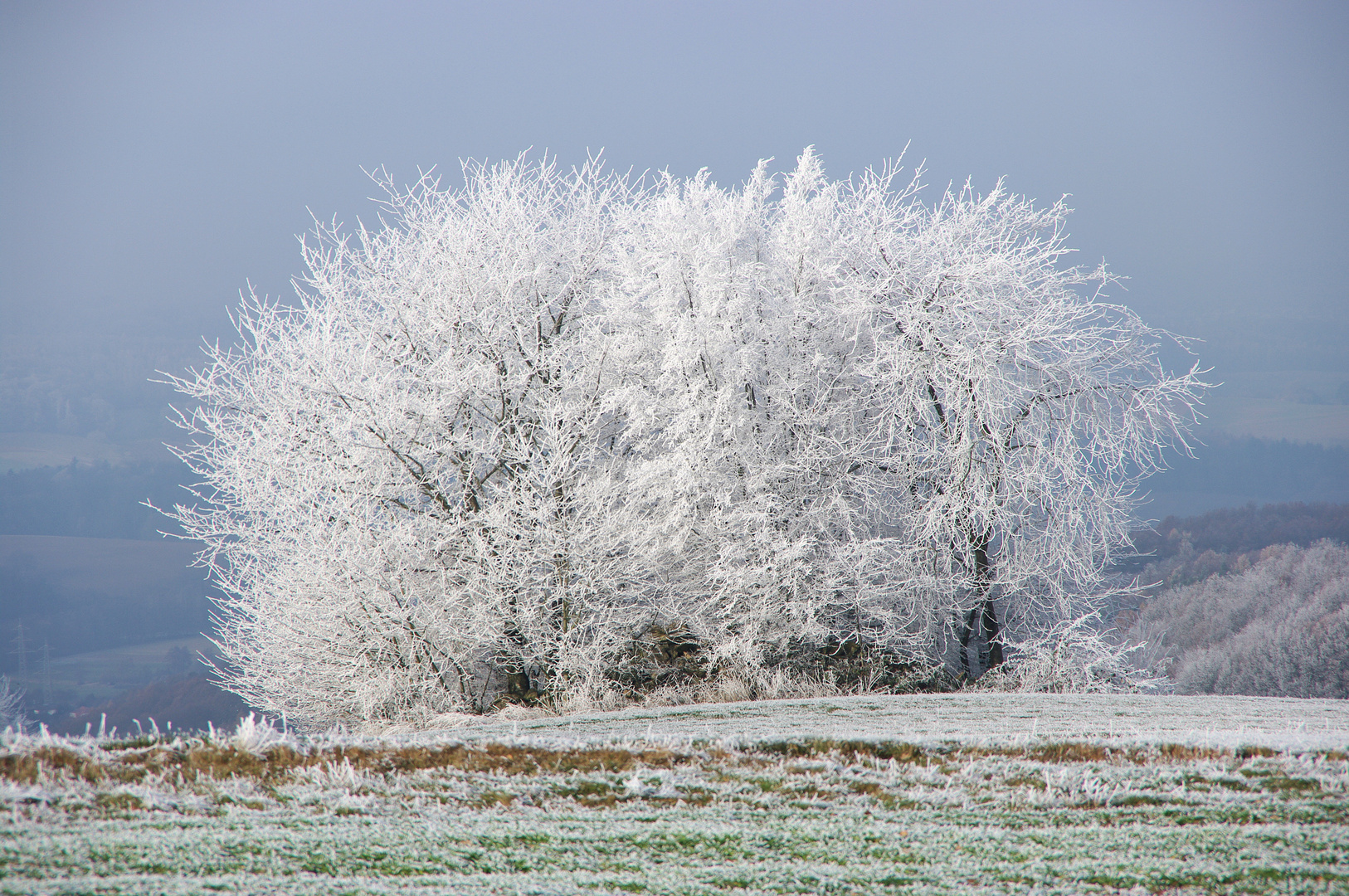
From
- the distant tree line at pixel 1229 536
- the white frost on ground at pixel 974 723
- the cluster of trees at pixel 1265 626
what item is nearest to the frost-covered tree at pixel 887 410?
the white frost on ground at pixel 974 723

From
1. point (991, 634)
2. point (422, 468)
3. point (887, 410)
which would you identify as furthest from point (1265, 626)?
point (422, 468)

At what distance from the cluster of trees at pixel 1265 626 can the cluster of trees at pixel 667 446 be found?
27.7 m

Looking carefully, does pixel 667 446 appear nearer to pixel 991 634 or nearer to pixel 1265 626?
pixel 991 634

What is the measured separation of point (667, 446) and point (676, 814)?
12.9 metres

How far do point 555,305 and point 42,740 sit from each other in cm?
1566

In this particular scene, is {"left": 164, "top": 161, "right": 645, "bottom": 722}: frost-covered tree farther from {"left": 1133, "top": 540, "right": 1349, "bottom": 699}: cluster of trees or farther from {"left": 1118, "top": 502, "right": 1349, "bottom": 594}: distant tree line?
{"left": 1118, "top": 502, "right": 1349, "bottom": 594}: distant tree line

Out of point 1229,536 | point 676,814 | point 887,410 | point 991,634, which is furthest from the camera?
point 1229,536

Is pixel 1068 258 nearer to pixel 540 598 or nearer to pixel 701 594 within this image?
pixel 701 594

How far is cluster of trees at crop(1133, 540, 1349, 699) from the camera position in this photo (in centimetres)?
5078

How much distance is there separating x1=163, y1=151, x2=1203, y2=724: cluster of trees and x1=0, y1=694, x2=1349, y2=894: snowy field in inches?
354

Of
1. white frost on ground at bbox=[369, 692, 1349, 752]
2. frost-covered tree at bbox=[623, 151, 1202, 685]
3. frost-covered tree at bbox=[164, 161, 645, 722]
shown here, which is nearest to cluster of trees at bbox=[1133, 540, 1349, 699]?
frost-covered tree at bbox=[623, 151, 1202, 685]

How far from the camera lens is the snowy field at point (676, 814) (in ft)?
15.9

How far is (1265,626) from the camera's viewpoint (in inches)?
2311

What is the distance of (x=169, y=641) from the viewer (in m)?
121
